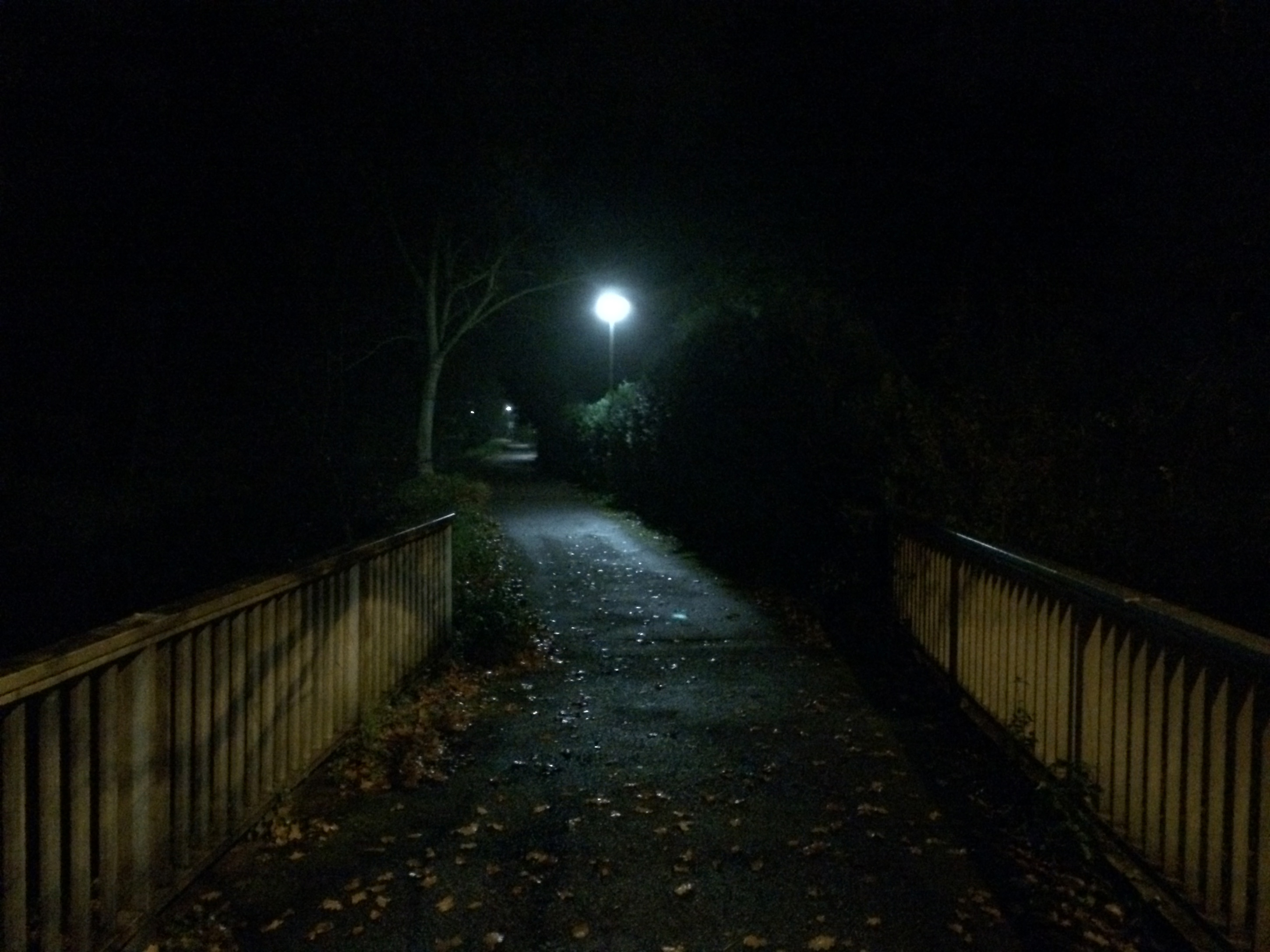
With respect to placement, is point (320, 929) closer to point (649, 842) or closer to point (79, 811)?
point (79, 811)

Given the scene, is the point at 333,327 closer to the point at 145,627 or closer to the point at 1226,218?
the point at 1226,218

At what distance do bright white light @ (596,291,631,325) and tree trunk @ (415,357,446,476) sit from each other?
431 cm

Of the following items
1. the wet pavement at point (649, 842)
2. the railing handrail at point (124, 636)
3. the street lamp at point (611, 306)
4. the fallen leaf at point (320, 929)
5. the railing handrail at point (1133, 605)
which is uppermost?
the street lamp at point (611, 306)

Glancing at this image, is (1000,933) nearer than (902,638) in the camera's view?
Yes

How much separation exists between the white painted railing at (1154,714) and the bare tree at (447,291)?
841 inches

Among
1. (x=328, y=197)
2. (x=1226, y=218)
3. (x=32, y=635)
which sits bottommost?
(x=32, y=635)

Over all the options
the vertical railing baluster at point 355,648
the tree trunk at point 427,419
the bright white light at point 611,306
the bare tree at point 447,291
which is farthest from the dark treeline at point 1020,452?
the bare tree at point 447,291

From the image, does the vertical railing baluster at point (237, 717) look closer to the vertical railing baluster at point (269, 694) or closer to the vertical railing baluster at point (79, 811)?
the vertical railing baluster at point (269, 694)

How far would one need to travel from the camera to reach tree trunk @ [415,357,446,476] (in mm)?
26406

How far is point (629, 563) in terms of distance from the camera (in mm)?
15938

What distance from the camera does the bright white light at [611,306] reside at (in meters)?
27.6

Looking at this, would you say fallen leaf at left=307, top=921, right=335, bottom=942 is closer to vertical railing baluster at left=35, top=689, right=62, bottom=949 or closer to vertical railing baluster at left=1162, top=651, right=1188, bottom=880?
vertical railing baluster at left=35, top=689, right=62, bottom=949

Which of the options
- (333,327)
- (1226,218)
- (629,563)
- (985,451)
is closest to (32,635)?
(629,563)

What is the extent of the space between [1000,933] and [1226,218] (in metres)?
6.71
